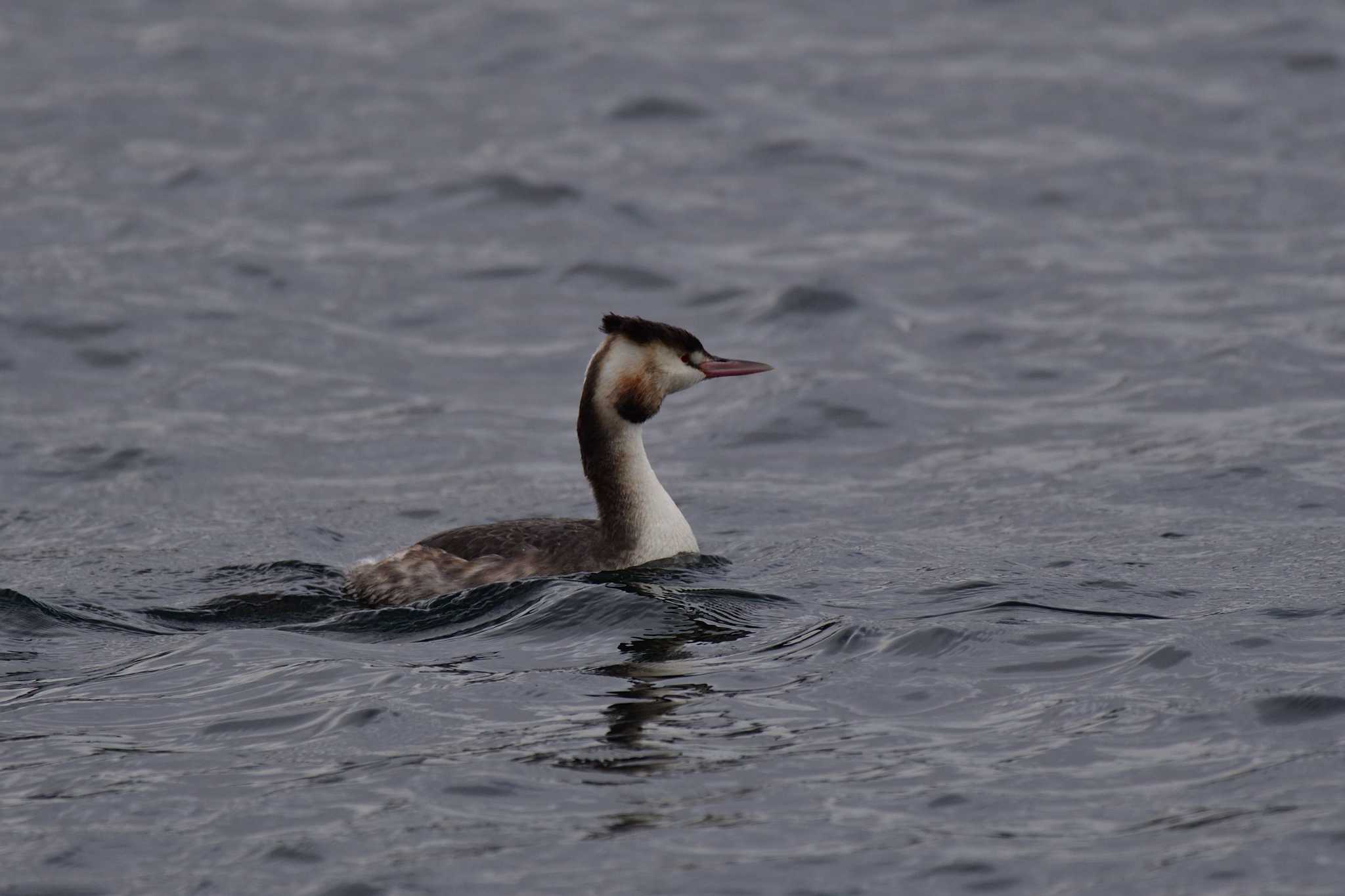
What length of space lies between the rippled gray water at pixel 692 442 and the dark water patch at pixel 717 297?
0.05 meters

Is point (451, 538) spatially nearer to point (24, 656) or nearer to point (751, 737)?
point (24, 656)

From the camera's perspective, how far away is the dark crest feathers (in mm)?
11047

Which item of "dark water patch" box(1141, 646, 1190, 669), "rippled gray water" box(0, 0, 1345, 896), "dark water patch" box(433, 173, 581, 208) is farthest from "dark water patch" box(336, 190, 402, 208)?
"dark water patch" box(1141, 646, 1190, 669)

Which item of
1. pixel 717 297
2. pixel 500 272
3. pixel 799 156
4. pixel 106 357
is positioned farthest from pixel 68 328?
pixel 799 156

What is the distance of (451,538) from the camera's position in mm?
11219

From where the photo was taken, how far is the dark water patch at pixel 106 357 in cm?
1670

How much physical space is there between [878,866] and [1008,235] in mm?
12916

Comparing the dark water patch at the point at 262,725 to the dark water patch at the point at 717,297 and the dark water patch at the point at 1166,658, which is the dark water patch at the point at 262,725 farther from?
the dark water patch at the point at 717,297

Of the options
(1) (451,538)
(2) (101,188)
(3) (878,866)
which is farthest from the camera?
(2) (101,188)

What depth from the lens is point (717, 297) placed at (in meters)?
18.4

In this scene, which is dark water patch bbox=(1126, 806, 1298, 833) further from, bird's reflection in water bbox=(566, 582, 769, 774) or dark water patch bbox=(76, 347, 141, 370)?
dark water patch bbox=(76, 347, 141, 370)

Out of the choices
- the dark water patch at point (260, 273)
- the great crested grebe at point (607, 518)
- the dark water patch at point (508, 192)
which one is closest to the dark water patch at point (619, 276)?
the dark water patch at point (508, 192)

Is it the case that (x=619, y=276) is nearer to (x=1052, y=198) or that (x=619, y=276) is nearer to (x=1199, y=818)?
(x=1052, y=198)

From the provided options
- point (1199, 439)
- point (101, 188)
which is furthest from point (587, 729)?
point (101, 188)
